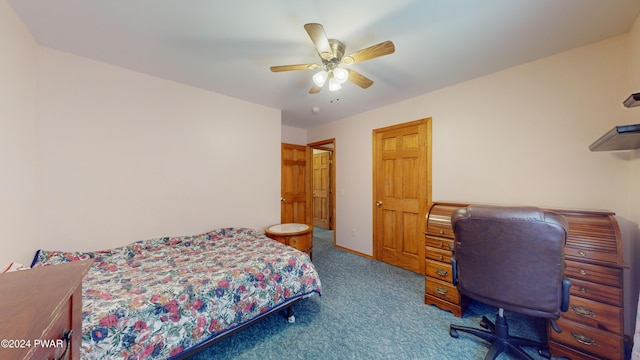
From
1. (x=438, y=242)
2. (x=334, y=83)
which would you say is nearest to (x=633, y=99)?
(x=438, y=242)

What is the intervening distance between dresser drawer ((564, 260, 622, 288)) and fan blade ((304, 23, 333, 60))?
2.38 meters

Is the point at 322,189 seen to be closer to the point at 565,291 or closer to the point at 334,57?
the point at 334,57

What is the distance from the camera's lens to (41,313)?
0.55 meters

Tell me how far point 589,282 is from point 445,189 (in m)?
1.48

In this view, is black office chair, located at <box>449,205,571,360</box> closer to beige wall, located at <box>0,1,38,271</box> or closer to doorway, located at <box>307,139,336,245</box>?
beige wall, located at <box>0,1,38,271</box>

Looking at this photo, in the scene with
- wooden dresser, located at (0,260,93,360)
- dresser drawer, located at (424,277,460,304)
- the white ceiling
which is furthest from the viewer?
dresser drawer, located at (424,277,460,304)

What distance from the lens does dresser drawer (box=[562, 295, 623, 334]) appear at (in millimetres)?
1415

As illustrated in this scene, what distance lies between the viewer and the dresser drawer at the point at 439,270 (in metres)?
2.11

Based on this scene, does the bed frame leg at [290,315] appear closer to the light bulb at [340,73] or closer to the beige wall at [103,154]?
the beige wall at [103,154]

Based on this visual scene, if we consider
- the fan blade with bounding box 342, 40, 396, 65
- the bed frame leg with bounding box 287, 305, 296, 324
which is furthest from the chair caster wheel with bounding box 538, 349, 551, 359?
the fan blade with bounding box 342, 40, 396, 65

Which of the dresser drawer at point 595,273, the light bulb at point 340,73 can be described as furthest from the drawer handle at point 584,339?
the light bulb at point 340,73

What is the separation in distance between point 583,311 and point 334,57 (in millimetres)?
2645

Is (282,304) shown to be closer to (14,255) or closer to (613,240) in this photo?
(14,255)

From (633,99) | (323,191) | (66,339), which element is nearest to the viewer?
(66,339)
